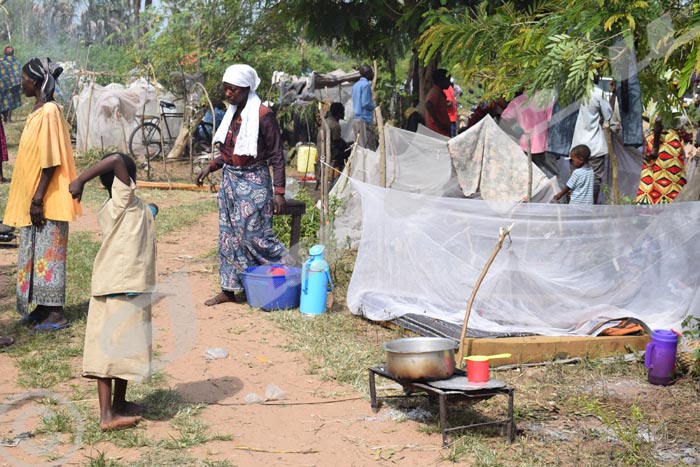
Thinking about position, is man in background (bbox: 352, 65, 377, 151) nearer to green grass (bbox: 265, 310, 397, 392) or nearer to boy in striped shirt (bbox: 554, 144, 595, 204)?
boy in striped shirt (bbox: 554, 144, 595, 204)

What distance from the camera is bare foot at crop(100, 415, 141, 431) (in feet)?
12.7

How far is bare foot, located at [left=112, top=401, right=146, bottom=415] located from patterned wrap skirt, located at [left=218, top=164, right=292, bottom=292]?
2259mm

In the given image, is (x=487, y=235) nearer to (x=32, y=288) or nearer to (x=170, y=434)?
(x=170, y=434)

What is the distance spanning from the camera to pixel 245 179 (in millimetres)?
6238

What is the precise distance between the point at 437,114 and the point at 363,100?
2.92m

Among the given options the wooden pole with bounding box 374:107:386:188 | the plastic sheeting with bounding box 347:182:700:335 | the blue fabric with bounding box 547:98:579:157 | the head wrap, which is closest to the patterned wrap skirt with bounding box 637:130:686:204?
the blue fabric with bounding box 547:98:579:157

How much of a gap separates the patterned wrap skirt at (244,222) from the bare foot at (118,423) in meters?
2.46

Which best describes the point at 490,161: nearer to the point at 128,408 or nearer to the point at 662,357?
the point at 662,357

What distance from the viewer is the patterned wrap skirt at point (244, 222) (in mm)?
6250

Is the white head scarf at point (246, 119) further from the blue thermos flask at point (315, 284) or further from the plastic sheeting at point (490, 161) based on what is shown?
the plastic sheeting at point (490, 161)

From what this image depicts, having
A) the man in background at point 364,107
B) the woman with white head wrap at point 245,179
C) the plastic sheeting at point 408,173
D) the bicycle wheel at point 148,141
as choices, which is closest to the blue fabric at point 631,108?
the plastic sheeting at point 408,173

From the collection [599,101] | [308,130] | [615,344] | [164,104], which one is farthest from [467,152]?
[164,104]

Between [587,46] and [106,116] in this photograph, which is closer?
[587,46]

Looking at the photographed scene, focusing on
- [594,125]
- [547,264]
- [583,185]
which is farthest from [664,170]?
[547,264]
